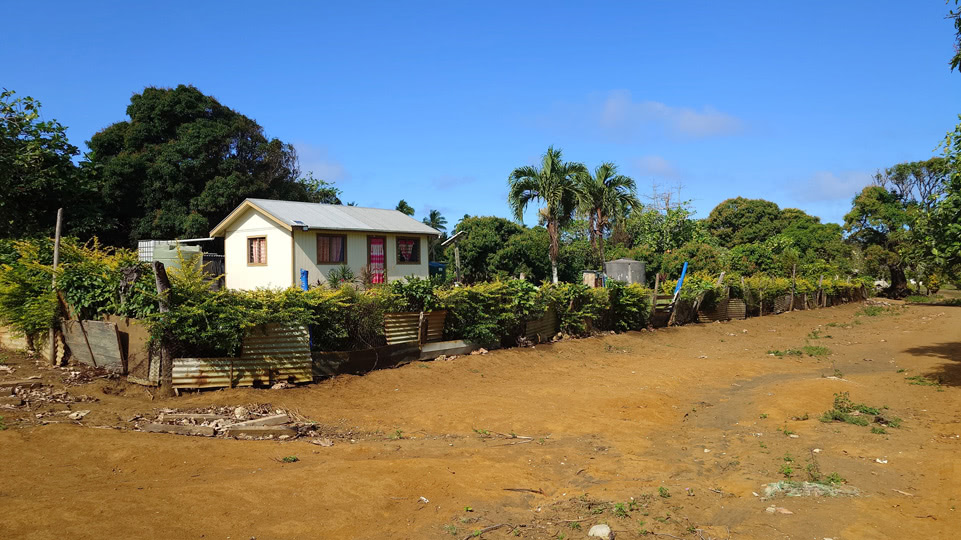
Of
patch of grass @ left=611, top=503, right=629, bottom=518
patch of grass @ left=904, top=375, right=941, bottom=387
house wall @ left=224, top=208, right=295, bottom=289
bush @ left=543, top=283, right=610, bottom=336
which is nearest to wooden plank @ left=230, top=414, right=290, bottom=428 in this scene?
patch of grass @ left=611, top=503, right=629, bottom=518

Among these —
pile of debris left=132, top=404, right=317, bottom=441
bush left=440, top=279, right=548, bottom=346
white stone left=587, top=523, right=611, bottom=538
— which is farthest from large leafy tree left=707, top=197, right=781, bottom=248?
white stone left=587, top=523, right=611, bottom=538

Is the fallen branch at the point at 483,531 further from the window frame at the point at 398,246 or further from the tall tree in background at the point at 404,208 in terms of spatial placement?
the tall tree in background at the point at 404,208

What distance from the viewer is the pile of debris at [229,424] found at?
791 centimetres

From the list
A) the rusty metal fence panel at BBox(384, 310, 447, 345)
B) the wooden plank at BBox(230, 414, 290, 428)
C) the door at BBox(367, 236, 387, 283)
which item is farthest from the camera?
the door at BBox(367, 236, 387, 283)

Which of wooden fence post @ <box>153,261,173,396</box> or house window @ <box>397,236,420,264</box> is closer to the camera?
wooden fence post @ <box>153,261,173,396</box>

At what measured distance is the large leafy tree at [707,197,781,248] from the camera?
4900 centimetres

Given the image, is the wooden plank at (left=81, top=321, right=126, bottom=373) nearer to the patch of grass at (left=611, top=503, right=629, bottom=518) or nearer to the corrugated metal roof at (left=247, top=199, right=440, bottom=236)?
the patch of grass at (left=611, top=503, right=629, bottom=518)

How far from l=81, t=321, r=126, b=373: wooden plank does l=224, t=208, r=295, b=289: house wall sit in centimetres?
1171

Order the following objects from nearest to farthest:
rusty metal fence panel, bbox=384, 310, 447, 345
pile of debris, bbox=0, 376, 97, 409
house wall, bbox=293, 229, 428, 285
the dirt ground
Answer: the dirt ground
pile of debris, bbox=0, 376, 97, 409
rusty metal fence panel, bbox=384, 310, 447, 345
house wall, bbox=293, 229, 428, 285

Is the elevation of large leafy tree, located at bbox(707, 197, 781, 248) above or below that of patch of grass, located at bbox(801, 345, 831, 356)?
above

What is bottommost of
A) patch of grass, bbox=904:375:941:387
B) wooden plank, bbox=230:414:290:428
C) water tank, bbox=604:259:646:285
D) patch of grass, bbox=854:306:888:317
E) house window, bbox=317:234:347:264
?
patch of grass, bbox=904:375:941:387

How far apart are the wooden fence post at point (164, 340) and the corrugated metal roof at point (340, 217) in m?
13.1

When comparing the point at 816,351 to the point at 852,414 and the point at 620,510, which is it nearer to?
the point at 852,414

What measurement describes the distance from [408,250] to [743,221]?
34.7 m
